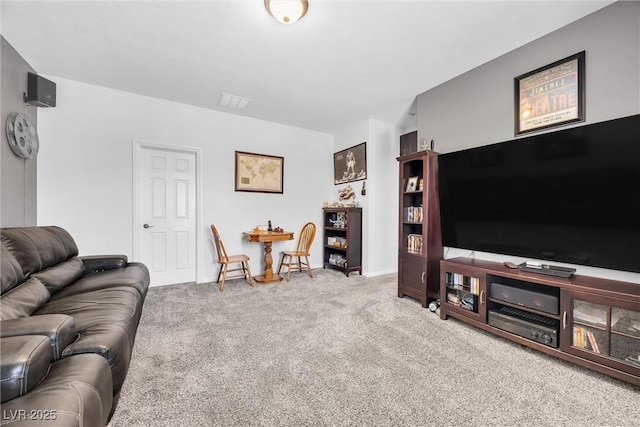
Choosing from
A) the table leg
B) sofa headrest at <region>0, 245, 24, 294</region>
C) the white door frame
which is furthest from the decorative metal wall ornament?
the table leg

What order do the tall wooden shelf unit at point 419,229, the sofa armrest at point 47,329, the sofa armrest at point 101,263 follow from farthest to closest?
the tall wooden shelf unit at point 419,229 < the sofa armrest at point 101,263 < the sofa armrest at point 47,329

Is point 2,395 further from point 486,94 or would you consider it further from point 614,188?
point 486,94

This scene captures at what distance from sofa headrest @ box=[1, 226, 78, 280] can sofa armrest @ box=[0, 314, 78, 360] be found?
937 mm

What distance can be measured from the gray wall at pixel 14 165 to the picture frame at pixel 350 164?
411 cm

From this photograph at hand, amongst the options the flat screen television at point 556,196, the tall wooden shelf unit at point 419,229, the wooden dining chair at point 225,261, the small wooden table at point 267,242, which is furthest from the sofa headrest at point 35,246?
the flat screen television at point 556,196

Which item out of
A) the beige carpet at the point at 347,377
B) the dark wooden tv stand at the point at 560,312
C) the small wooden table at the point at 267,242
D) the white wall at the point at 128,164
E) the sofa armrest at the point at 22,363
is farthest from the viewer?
the small wooden table at the point at 267,242

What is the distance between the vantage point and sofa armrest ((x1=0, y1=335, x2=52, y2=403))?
0.83 m

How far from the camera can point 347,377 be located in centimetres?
172

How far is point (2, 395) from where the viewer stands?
32.2 inches

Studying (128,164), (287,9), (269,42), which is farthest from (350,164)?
(128,164)

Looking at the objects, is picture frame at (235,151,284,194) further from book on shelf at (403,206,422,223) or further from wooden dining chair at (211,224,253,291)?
book on shelf at (403,206,422,223)

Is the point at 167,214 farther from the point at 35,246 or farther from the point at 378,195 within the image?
the point at 378,195

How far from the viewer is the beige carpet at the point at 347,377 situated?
1.40 m

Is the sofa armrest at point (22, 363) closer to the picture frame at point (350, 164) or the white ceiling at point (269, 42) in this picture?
the white ceiling at point (269, 42)
